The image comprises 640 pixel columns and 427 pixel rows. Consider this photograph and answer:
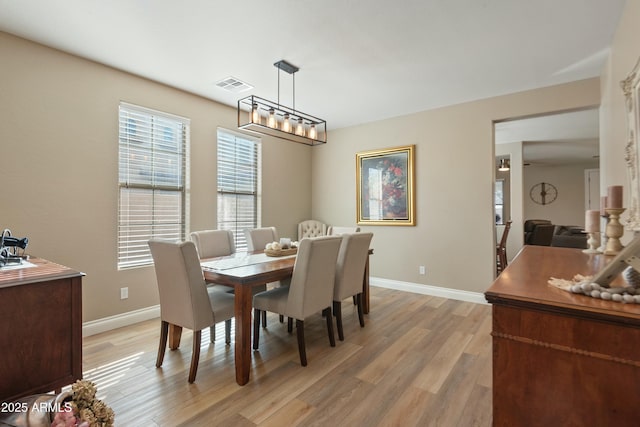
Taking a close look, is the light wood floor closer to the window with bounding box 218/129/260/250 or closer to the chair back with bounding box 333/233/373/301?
the chair back with bounding box 333/233/373/301

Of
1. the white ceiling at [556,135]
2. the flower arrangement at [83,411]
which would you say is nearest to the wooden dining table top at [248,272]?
the flower arrangement at [83,411]

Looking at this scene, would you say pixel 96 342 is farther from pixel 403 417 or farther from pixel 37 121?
pixel 403 417

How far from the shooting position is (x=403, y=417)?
70.7 inches

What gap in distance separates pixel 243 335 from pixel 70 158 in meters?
2.35

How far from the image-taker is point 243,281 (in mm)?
2137

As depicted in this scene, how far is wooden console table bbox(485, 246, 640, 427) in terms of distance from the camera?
0.85 m

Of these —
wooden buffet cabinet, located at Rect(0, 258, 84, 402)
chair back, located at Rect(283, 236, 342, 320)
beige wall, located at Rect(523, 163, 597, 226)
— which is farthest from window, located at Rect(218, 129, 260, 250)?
beige wall, located at Rect(523, 163, 597, 226)

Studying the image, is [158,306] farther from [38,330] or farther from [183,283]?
[38,330]

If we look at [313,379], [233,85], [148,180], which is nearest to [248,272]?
[313,379]

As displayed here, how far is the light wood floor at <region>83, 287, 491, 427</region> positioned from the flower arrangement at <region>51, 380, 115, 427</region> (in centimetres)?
78

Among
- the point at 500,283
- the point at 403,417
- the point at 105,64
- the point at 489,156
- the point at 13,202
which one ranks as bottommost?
the point at 403,417

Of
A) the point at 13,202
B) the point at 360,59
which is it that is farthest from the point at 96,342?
the point at 360,59

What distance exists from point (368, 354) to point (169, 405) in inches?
59.3

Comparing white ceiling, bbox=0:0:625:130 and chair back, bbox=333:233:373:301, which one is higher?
white ceiling, bbox=0:0:625:130
